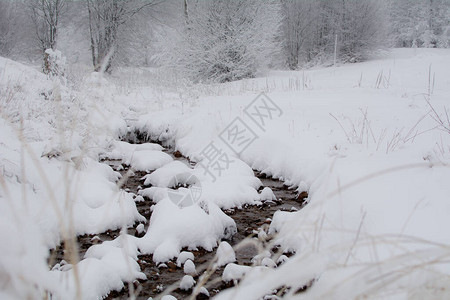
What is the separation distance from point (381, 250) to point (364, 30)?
1788 cm

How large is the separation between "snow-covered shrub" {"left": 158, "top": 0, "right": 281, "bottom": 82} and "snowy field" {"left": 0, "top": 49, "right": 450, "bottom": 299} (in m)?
6.18

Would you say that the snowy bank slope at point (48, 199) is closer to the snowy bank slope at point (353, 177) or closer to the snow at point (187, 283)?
the snow at point (187, 283)

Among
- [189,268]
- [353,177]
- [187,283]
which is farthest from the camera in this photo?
[353,177]

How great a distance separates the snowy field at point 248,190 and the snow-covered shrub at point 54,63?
29.3 inches

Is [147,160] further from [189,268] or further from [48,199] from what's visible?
[48,199]

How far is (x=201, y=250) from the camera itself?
2979mm

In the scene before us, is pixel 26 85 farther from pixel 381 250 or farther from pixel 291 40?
pixel 291 40

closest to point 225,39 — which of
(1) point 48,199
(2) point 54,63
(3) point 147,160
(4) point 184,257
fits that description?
(2) point 54,63

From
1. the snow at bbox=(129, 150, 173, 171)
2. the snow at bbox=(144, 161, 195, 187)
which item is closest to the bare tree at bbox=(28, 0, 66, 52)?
the snow at bbox=(129, 150, 173, 171)

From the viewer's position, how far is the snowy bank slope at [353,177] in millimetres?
844

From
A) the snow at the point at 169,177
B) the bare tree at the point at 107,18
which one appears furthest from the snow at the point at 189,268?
the bare tree at the point at 107,18

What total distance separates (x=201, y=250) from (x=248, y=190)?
1245 mm

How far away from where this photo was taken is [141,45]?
818 inches

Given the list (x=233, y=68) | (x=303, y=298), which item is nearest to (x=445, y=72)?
(x=233, y=68)
